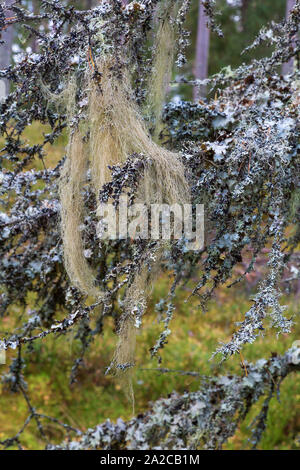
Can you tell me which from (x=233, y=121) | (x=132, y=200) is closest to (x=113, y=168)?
(x=132, y=200)

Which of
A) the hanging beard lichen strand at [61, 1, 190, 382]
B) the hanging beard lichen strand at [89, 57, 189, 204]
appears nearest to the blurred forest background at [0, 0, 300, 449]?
the hanging beard lichen strand at [61, 1, 190, 382]

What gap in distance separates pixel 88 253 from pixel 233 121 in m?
0.87

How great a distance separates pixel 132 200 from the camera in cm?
148

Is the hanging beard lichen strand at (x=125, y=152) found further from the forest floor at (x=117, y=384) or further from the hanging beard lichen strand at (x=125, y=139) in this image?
the forest floor at (x=117, y=384)

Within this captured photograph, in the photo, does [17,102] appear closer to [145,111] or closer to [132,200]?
[145,111]

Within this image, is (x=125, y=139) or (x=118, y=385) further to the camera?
(x=118, y=385)

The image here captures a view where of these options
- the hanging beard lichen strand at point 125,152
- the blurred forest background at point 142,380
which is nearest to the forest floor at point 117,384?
the blurred forest background at point 142,380

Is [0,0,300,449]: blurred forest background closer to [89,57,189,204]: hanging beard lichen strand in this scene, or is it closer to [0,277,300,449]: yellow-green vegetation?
[0,277,300,449]: yellow-green vegetation

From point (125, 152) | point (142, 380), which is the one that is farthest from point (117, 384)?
point (125, 152)

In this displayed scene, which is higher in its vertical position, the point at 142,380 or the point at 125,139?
the point at 125,139

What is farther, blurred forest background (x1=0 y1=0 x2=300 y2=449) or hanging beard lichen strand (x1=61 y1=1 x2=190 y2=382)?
blurred forest background (x1=0 y1=0 x2=300 y2=449)

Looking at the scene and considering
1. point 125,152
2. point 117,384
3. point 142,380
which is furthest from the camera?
point 117,384

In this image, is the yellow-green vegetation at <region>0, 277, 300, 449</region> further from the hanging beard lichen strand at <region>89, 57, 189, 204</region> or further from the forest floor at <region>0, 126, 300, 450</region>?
the hanging beard lichen strand at <region>89, 57, 189, 204</region>

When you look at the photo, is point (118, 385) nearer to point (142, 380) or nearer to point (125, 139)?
point (142, 380)
